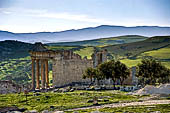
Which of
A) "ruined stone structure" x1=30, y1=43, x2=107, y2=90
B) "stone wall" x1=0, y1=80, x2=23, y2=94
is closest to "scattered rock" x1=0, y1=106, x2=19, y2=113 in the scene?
"stone wall" x1=0, y1=80, x2=23, y2=94

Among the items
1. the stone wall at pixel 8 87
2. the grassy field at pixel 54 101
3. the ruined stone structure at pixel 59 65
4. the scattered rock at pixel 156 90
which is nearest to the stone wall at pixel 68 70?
the ruined stone structure at pixel 59 65

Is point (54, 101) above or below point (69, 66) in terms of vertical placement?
below

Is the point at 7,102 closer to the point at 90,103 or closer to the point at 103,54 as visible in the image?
the point at 90,103

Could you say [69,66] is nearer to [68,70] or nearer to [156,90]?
[68,70]

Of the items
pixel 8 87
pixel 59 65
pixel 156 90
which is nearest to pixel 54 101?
pixel 156 90

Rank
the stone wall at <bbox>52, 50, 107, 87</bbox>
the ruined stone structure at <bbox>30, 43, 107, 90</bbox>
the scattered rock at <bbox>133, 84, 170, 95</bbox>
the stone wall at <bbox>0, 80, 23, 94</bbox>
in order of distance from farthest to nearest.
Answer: the stone wall at <bbox>52, 50, 107, 87</bbox> < the ruined stone structure at <bbox>30, 43, 107, 90</bbox> < the stone wall at <bbox>0, 80, 23, 94</bbox> < the scattered rock at <bbox>133, 84, 170, 95</bbox>

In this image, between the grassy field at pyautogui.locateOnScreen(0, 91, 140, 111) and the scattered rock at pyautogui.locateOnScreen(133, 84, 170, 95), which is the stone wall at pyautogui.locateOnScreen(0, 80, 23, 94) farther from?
the scattered rock at pyautogui.locateOnScreen(133, 84, 170, 95)

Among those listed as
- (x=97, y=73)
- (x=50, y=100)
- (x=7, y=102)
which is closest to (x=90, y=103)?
(x=50, y=100)

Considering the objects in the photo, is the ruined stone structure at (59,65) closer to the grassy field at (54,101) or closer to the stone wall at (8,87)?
the stone wall at (8,87)

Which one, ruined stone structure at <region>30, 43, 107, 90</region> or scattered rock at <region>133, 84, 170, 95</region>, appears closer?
scattered rock at <region>133, 84, 170, 95</region>

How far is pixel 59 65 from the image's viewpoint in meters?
90.9

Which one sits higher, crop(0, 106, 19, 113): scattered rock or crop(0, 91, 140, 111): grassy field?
crop(0, 106, 19, 113): scattered rock

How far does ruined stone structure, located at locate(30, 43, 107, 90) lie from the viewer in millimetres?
89188

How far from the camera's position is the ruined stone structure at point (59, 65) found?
3511 inches
